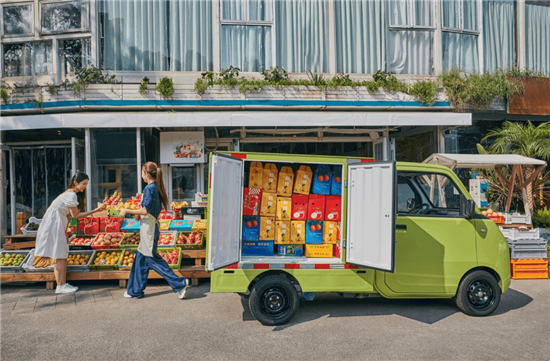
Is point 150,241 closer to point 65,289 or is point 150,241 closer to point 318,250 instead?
Answer: point 65,289

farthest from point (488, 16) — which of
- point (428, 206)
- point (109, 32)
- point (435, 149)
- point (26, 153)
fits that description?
point (26, 153)

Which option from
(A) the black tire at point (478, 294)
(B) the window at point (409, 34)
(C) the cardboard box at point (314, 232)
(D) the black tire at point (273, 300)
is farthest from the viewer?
(B) the window at point (409, 34)

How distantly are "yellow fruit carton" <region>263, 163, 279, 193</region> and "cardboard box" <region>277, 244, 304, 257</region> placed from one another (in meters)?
0.80

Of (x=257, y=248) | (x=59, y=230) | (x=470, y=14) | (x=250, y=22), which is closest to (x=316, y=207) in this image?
(x=257, y=248)

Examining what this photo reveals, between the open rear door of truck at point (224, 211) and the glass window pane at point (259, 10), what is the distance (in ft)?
22.4

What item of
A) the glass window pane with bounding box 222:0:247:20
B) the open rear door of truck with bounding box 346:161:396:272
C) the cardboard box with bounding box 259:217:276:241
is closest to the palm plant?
the open rear door of truck with bounding box 346:161:396:272

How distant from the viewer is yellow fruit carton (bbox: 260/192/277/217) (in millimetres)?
5695

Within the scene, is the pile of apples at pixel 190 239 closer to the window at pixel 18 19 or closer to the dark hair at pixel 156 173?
the dark hair at pixel 156 173

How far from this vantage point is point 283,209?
5.73 meters

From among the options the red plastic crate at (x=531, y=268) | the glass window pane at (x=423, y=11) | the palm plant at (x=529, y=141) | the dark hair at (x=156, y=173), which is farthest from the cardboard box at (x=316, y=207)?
the glass window pane at (x=423, y=11)

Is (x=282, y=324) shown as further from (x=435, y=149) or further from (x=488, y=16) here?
(x=488, y=16)

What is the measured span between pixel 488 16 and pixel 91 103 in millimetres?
10945

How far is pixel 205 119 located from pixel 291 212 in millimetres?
4333

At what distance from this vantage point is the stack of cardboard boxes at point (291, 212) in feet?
18.7
